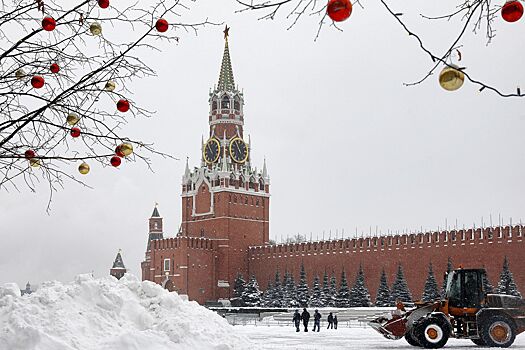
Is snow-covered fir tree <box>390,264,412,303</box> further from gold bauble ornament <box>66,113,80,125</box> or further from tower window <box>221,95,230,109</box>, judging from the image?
gold bauble ornament <box>66,113,80,125</box>

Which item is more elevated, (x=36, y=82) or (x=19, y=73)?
(x=19, y=73)

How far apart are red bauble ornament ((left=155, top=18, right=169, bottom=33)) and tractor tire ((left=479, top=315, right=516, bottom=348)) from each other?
403 inches

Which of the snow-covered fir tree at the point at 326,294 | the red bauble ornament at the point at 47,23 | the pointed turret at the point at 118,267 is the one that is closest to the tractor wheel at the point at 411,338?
the red bauble ornament at the point at 47,23

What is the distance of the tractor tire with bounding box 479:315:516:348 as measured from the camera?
11902 millimetres

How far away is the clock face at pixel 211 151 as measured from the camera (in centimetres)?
5028

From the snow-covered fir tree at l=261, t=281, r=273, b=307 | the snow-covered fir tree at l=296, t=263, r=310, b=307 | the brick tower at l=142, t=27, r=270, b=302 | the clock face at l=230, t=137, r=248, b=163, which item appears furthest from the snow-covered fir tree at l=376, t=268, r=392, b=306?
the clock face at l=230, t=137, r=248, b=163

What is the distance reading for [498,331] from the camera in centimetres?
1195

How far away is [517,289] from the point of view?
32.4m

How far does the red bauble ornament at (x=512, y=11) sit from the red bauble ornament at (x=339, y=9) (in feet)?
1.53

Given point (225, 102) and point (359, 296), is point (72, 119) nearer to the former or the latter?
point (359, 296)

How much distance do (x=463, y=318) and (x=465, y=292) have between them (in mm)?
521

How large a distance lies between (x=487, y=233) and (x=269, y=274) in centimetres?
1583

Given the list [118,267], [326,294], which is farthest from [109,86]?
[118,267]

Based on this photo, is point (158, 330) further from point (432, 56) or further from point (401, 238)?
point (401, 238)
